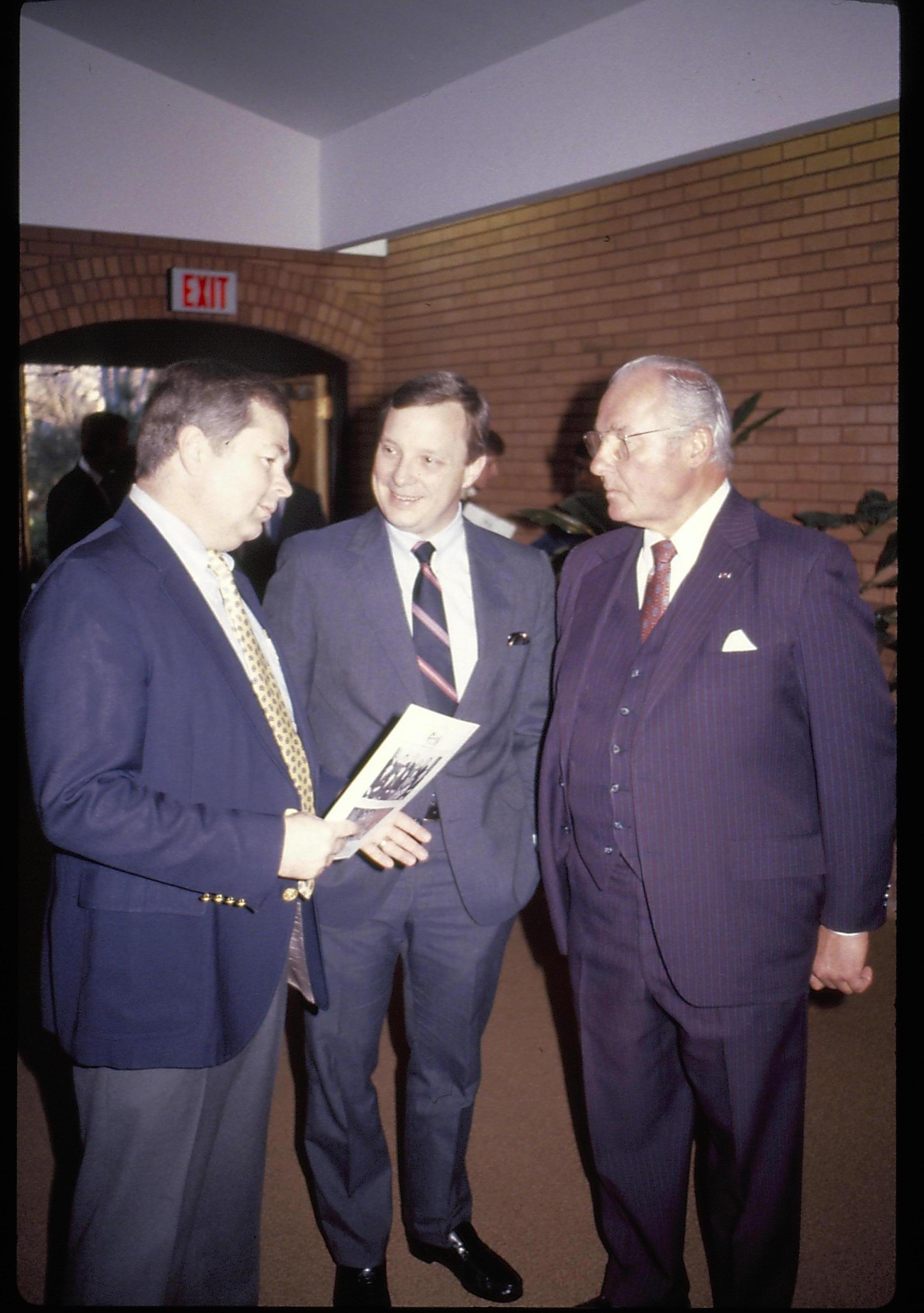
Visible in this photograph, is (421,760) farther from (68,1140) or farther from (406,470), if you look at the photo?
(68,1140)

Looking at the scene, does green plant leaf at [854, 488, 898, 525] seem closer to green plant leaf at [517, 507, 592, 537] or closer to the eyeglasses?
green plant leaf at [517, 507, 592, 537]

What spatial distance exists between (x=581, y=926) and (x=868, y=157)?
3.96 meters

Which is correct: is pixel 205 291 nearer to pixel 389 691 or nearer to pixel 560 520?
pixel 560 520

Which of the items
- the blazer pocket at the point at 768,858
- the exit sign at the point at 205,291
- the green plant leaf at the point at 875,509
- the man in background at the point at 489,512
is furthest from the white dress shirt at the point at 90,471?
the blazer pocket at the point at 768,858

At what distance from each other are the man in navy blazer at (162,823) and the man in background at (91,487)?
4.26 metres

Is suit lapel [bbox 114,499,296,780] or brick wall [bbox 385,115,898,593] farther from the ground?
brick wall [bbox 385,115,898,593]

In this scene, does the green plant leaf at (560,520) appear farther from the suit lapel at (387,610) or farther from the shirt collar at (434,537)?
the suit lapel at (387,610)

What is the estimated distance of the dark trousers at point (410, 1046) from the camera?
214 centimetres

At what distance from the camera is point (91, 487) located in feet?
18.9

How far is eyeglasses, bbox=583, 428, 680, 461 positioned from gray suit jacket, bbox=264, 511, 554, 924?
41 cm

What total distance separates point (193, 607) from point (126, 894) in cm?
49

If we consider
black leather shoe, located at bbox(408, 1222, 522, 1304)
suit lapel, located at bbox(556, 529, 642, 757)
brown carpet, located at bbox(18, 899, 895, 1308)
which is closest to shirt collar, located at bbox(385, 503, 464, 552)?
suit lapel, located at bbox(556, 529, 642, 757)

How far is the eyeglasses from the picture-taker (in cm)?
197

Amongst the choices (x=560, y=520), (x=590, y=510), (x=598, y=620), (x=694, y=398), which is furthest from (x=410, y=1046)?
(x=590, y=510)
